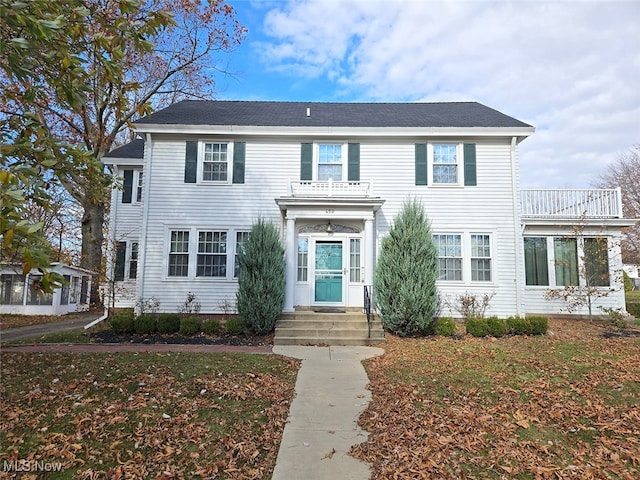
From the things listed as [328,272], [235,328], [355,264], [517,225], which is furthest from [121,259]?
[517,225]

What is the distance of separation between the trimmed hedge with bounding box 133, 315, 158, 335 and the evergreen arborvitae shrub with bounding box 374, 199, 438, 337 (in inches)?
242

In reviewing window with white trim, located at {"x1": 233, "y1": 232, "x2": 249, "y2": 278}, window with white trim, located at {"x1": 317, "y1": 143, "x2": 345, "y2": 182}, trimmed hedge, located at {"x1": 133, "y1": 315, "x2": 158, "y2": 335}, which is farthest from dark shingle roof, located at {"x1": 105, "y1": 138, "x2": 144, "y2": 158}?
trimmed hedge, located at {"x1": 133, "y1": 315, "x2": 158, "y2": 335}

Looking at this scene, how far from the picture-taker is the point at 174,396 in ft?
17.6

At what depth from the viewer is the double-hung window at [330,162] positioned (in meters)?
13.1

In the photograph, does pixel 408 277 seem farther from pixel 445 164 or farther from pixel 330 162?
pixel 330 162

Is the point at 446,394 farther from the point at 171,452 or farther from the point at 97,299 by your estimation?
the point at 97,299

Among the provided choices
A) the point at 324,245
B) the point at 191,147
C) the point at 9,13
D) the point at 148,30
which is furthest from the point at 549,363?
the point at 191,147

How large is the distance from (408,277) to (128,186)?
1160 centimetres

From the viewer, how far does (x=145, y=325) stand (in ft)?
35.7

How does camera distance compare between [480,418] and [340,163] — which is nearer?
[480,418]

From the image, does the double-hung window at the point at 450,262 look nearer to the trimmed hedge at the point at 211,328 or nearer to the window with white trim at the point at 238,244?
the window with white trim at the point at 238,244

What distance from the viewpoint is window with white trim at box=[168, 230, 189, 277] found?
12.8 m

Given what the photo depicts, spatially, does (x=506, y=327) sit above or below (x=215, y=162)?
below

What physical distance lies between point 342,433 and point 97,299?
20.1 metres
